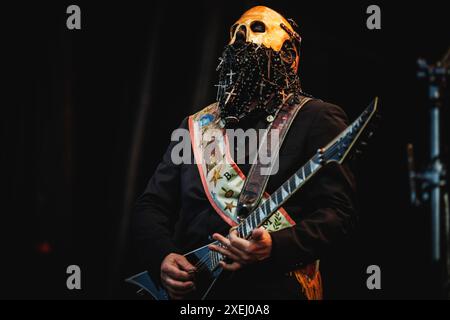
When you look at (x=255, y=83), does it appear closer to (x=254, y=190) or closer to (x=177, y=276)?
(x=254, y=190)

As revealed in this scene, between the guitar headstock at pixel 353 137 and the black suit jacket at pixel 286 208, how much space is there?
0.18 ft

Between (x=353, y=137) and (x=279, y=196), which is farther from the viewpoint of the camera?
(x=279, y=196)

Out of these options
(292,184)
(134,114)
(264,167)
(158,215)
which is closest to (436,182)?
(292,184)

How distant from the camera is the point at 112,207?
112 inches

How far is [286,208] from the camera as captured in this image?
1.88 metres

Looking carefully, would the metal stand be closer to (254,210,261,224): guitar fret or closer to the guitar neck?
the guitar neck

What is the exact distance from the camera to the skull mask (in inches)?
81.6

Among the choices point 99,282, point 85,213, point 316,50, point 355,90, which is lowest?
point 99,282

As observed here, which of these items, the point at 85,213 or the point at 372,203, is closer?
the point at 372,203

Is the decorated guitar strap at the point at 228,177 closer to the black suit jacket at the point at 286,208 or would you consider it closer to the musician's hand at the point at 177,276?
the black suit jacket at the point at 286,208

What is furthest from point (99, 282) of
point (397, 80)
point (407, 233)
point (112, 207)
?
point (397, 80)

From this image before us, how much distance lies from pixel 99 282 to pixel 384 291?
4.77ft

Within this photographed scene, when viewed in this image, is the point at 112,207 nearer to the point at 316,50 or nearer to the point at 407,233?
the point at 316,50

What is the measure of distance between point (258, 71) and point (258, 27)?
0.69 ft
